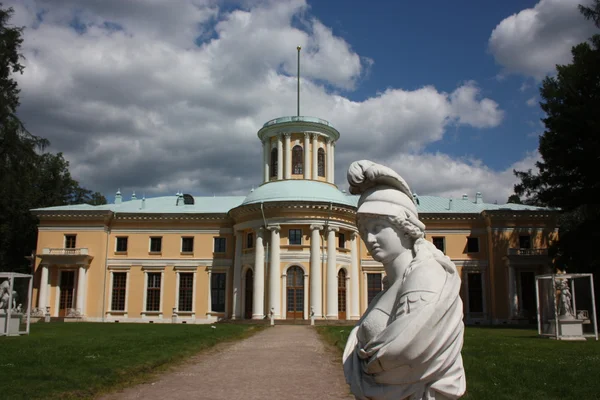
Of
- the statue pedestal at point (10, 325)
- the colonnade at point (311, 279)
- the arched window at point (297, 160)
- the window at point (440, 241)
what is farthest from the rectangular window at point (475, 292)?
the statue pedestal at point (10, 325)

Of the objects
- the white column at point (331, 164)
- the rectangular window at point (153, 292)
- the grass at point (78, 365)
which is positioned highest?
the white column at point (331, 164)

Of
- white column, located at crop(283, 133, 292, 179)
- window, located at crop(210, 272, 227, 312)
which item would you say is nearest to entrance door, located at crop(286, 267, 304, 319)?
window, located at crop(210, 272, 227, 312)

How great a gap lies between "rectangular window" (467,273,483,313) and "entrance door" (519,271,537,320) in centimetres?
283

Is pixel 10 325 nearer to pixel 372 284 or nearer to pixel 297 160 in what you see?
pixel 297 160

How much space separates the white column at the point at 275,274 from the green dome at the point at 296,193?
7.71 ft

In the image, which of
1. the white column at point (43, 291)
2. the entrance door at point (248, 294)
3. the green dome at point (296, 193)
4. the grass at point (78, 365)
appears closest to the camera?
the grass at point (78, 365)

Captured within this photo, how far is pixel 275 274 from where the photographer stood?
34469 millimetres

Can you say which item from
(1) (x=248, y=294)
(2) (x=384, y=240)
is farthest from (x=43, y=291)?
(2) (x=384, y=240)

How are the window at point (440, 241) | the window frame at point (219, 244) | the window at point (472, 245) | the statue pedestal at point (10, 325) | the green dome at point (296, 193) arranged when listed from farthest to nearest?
the window at point (440, 241), the window at point (472, 245), the window frame at point (219, 244), the green dome at point (296, 193), the statue pedestal at point (10, 325)

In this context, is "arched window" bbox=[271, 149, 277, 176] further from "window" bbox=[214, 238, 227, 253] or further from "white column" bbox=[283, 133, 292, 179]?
"window" bbox=[214, 238, 227, 253]

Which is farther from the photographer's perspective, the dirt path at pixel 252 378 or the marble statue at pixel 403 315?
the dirt path at pixel 252 378

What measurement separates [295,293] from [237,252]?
575 cm

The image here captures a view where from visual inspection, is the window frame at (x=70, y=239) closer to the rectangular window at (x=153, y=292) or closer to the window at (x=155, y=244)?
the window at (x=155, y=244)

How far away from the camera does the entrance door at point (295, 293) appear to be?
34.3 metres
